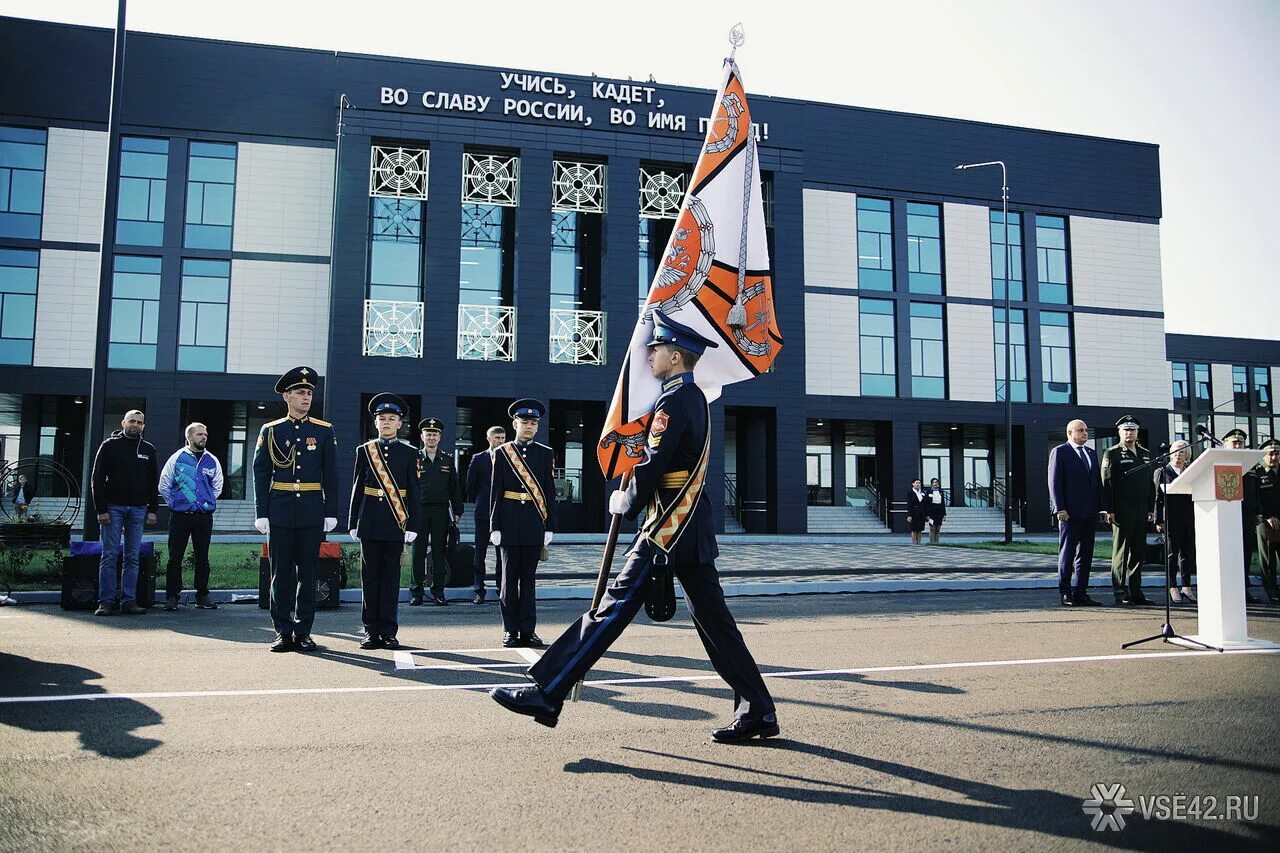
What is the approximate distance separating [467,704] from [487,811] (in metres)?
1.91

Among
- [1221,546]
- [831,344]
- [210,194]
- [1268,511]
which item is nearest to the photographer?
[1221,546]

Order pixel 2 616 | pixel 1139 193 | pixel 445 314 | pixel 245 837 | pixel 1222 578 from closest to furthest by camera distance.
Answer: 1. pixel 245 837
2. pixel 1222 578
3. pixel 2 616
4. pixel 445 314
5. pixel 1139 193

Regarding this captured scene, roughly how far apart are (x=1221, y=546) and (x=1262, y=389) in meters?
53.8

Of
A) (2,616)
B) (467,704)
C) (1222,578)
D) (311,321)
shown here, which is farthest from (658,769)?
(311,321)

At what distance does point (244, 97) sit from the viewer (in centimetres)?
2808

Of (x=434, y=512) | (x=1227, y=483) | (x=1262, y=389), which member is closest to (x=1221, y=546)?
(x=1227, y=483)

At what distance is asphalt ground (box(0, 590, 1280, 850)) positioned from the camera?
3229mm

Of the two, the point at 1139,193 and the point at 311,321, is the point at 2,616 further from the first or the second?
the point at 1139,193

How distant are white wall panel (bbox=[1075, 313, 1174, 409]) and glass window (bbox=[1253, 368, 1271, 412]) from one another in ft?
62.6

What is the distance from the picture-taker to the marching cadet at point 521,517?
771cm

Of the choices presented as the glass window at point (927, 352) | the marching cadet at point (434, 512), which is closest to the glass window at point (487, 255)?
the glass window at point (927, 352)

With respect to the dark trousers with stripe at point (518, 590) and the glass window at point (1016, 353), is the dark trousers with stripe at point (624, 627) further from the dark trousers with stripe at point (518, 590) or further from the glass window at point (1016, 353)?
the glass window at point (1016, 353)

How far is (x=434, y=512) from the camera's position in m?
11.2

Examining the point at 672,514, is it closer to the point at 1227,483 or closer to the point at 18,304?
the point at 1227,483
